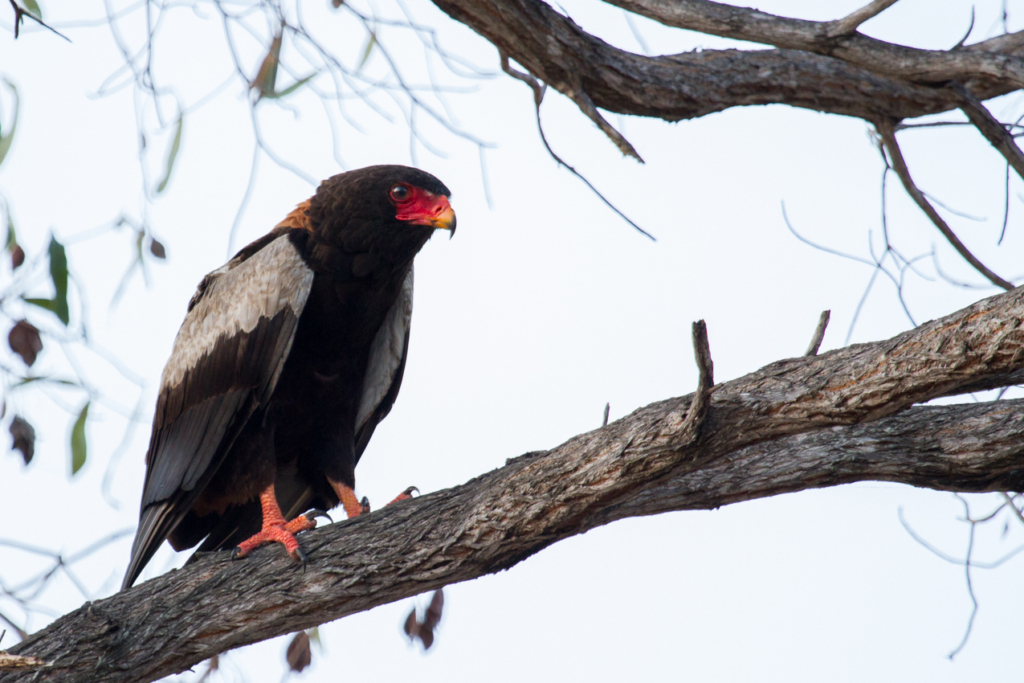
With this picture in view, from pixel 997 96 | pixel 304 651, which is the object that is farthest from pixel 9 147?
pixel 997 96

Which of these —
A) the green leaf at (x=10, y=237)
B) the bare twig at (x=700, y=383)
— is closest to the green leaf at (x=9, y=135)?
the green leaf at (x=10, y=237)

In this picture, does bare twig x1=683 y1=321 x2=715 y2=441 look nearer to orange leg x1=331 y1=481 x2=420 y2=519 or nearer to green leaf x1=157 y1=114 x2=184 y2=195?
orange leg x1=331 y1=481 x2=420 y2=519

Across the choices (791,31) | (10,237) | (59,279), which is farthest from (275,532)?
(791,31)

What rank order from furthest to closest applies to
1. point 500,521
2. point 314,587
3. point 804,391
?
point 314,587, point 500,521, point 804,391

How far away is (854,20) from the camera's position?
3.18 metres

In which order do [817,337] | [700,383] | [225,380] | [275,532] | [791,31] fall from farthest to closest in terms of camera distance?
[225,380] → [791,31] → [275,532] → [817,337] → [700,383]

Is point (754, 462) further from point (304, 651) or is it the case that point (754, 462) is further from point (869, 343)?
point (304, 651)

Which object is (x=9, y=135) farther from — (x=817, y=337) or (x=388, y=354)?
(x=817, y=337)

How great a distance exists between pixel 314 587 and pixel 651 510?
1073 mm

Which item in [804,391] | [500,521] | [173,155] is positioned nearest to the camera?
[804,391]

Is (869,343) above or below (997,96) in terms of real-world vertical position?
below

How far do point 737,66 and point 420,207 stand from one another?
1467mm

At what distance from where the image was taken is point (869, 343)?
7.22ft

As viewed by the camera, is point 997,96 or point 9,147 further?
point 997,96
